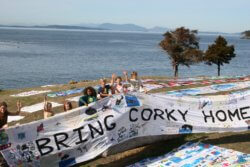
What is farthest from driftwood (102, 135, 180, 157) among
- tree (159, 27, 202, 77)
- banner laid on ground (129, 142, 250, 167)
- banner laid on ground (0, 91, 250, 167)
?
tree (159, 27, 202, 77)

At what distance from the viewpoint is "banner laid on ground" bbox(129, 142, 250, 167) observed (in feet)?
36.6

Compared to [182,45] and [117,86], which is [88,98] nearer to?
[117,86]

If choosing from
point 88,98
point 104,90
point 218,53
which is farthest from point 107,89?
point 218,53

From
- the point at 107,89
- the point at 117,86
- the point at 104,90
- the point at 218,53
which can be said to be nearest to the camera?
the point at 104,90

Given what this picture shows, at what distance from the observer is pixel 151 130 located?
1249 centimetres

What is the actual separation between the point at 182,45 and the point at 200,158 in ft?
156

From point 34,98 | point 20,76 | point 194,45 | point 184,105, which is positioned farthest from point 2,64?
point 184,105

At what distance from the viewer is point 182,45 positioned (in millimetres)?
57656

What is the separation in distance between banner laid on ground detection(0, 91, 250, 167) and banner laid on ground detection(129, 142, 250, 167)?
910mm

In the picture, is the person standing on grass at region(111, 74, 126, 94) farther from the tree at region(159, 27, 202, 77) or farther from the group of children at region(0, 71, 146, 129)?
the tree at region(159, 27, 202, 77)

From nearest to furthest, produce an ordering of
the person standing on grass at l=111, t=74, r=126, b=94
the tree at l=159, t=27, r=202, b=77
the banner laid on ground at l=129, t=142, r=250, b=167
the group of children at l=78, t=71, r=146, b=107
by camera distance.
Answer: the banner laid on ground at l=129, t=142, r=250, b=167
the group of children at l=78, t=71, r=146, b=107
the person standing on grass at l=111, t=74, r=126, b=94
the tree at l=159, t=27, r=202, b=77

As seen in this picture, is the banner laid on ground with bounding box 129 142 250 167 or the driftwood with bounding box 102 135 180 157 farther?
the driftwood with bounding box 102 135 180 157

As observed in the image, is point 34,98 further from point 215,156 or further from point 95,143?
point 215,156

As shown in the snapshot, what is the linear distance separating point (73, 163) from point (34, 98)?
15.8m
